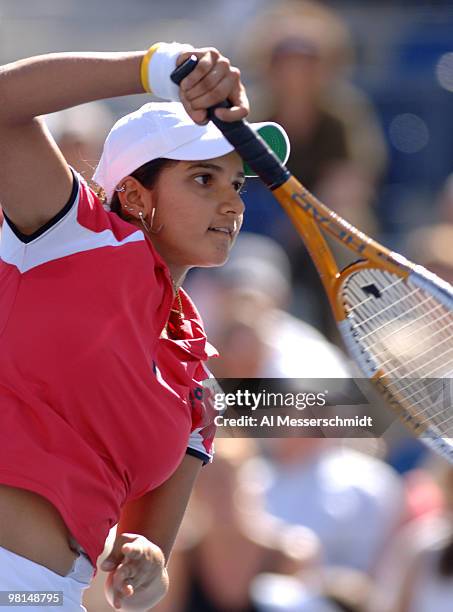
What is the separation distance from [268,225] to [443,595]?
183cm

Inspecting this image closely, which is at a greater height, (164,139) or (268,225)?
(164,139)

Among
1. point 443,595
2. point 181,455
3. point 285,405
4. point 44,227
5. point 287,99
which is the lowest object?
point 443,595

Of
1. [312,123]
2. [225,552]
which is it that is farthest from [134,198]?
[312,123]

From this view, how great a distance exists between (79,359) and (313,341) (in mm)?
2142

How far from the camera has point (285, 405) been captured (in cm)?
342

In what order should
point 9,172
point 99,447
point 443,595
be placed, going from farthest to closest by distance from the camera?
point 443,595
point 99,447
point 9,172

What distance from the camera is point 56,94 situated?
1.77m

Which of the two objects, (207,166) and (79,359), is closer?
(79,359)

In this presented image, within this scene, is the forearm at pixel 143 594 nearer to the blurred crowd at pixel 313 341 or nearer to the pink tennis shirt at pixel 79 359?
the pink tennis shirt at pixel 79 359

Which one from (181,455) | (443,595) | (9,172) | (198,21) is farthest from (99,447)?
(198,21)

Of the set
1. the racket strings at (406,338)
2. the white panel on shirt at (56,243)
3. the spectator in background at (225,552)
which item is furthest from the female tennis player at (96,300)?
the spectator in background at (225,552)

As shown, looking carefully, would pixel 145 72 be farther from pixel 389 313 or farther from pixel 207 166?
pixel 389 313

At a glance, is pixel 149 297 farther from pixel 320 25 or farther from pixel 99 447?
pixel 320 25

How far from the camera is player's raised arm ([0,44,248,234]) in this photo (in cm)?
176
